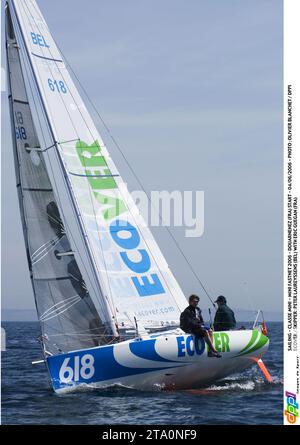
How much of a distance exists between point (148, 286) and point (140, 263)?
1.59 feet

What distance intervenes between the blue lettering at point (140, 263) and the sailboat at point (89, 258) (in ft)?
0.07

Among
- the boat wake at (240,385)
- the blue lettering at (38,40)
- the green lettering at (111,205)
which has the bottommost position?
the boat wake at (240,385)

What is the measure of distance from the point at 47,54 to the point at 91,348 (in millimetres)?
6001

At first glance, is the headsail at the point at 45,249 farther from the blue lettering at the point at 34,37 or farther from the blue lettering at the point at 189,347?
the blue lettering at the point at 189,347

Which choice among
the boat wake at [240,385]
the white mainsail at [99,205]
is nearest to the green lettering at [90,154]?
the white mainsail at [99,205]

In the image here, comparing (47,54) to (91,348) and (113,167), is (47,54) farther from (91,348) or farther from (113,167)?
(91,348)

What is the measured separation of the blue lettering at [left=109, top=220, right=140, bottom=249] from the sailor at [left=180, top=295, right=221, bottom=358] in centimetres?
196

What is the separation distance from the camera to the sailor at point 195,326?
1410 centimetres

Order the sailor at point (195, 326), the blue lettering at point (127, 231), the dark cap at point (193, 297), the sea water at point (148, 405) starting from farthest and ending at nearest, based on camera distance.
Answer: the blue lettering at point (127, 231) → the dark cap at point (193, 297) → the sailor at point (195, 326) → the sea water at point (148, 405)

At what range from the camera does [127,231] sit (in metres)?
15.6

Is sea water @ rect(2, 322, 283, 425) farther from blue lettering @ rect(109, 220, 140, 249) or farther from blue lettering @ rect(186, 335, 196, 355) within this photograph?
blue lettering @ rect(109, 220, 140, 249)
